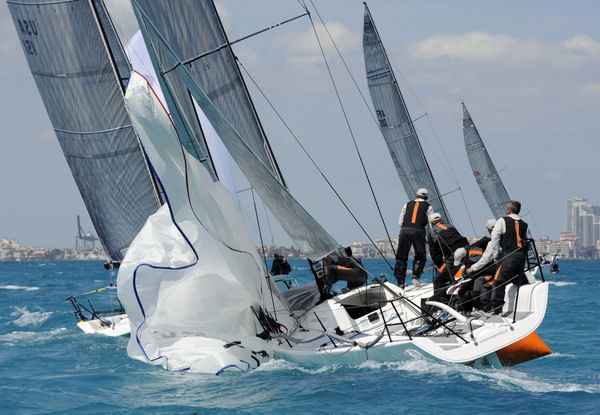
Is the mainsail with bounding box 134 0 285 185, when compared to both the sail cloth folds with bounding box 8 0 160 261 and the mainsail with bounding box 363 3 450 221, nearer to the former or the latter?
the sail cloth folds with bounding box 8 0 160 261

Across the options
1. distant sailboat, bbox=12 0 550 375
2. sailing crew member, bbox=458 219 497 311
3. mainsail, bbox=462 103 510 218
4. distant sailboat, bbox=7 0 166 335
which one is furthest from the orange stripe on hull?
mainsail, bbox=462 103 510 218

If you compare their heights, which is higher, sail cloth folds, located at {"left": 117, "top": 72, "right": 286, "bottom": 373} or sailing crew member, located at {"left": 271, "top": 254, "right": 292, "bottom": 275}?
sail cloth folds, located at {"left": 117, "top": 72, "right": 286, "bottom": 373}

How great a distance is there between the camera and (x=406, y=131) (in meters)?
22.1

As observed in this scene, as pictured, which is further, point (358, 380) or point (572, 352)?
point (572, 352)

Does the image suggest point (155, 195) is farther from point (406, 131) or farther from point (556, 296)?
point (556, 296)

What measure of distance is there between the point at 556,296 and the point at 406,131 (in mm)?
6761

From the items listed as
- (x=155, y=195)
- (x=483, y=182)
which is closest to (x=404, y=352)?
(x=155, y=195)

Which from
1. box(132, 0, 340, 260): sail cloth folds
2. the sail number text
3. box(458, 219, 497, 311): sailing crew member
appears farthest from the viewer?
the sail number text

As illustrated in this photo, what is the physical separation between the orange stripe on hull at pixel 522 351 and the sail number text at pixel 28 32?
10.9 m

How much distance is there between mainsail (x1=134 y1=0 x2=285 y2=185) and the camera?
11.2 meters

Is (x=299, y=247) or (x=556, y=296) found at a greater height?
(x=299, y=247)

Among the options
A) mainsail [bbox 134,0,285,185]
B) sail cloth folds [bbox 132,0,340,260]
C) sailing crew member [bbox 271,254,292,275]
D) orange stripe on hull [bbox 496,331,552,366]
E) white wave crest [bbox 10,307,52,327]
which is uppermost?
mainsail [bbox 134,0,285,185]

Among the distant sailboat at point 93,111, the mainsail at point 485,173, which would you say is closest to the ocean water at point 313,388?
the distant sailboat at point 93,111

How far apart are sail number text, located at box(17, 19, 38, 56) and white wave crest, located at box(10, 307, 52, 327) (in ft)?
21.0
